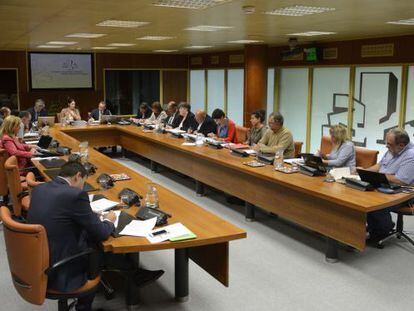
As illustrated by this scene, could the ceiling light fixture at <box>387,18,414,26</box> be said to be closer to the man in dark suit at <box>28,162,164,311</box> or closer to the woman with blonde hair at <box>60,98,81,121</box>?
the man in dark suit at <box>28,162,164,311</box>

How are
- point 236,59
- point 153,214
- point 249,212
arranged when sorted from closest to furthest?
point 153,214 → point 249,212 → point 236,59

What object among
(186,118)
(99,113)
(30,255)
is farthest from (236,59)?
(30,255)

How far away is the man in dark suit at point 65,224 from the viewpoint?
2709 mm

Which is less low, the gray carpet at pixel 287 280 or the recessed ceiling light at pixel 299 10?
the recessed ceiling light at pixel 299 10

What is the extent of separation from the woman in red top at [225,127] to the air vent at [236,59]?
512 centimetres

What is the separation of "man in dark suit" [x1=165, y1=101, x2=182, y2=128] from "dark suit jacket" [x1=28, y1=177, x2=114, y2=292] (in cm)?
606

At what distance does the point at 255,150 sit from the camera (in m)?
6.02

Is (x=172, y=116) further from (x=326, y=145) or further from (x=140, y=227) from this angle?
(x=140, y=227)

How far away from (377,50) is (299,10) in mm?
3840

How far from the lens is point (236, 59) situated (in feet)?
40.2

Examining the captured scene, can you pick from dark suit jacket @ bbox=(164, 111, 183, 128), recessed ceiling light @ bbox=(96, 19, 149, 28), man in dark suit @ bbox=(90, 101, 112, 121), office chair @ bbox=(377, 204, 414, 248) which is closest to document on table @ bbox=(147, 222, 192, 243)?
office chair @ bbox=(377, 204, 414, 248)

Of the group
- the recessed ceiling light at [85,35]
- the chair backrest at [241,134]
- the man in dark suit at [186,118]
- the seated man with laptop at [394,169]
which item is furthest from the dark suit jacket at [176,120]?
the seated man with laptop at [394,169]

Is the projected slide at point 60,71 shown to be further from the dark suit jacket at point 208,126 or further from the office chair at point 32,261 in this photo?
the office chair at point 32,261

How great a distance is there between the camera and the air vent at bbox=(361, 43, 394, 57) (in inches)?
323
